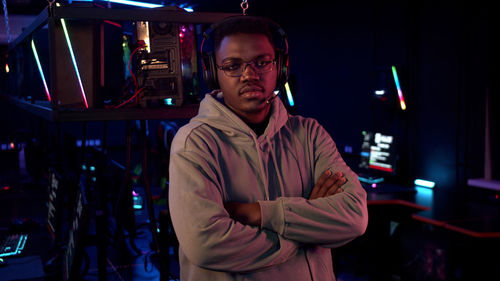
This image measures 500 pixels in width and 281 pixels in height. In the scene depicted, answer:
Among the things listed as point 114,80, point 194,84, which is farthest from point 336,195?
point 114,80

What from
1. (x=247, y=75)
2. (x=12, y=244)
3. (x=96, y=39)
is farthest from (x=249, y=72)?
(x=12, y=244)

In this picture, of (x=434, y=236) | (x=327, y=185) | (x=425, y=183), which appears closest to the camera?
(x=327, y=185)

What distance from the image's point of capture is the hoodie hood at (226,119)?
137 centimetres

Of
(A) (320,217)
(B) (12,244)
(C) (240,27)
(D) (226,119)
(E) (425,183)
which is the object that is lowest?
(E) (425,183)

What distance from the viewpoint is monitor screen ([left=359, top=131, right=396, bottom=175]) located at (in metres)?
4.81

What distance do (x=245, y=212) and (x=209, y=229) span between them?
0.14 metres

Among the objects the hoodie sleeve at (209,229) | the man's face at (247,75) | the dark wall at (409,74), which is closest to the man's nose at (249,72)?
the man's face at (247,75)

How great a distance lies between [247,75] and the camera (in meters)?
1.33

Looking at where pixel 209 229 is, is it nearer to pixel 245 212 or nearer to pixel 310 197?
pixel 245 212

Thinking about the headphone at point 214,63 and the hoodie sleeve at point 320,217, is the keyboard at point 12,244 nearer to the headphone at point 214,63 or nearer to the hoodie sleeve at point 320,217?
the headphone at point 214,63

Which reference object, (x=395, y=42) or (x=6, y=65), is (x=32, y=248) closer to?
(x=6, y=65)

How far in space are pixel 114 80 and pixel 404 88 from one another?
13.6 ft

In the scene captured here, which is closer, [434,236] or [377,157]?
[434,236]

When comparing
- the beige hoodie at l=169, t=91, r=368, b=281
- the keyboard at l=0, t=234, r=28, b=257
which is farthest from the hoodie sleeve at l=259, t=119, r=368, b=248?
the keyboard at l=0, t=234, r=28, b=257
